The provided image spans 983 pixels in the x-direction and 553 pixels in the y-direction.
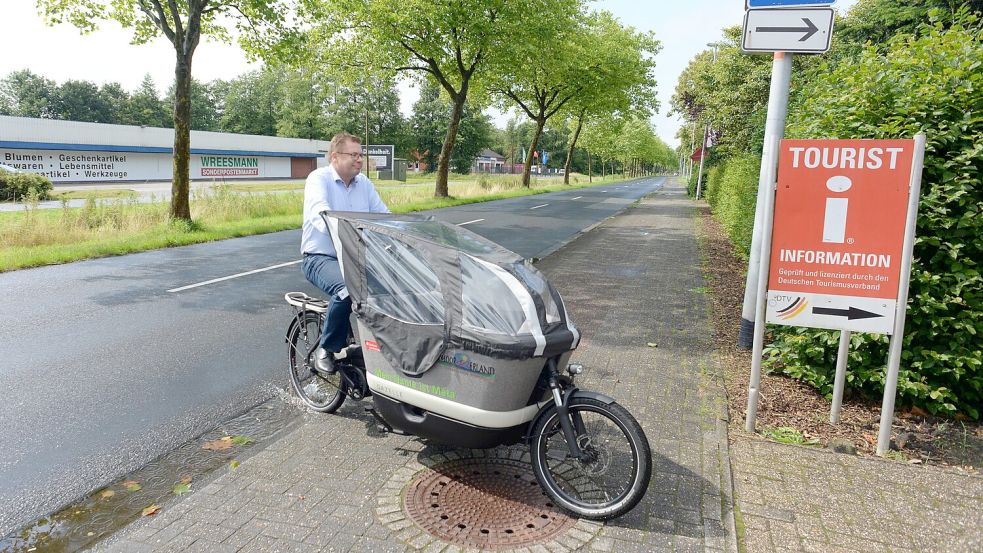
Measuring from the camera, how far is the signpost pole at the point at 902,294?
3.64 m

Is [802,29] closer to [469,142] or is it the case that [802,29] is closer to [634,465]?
[634,465]

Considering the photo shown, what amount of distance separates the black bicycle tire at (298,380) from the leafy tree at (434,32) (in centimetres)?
1948

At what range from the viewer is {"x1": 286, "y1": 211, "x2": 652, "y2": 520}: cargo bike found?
3.04m

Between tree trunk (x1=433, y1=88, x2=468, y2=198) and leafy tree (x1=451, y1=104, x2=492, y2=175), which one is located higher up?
leafy tree (x1=451, y1=104, x2=492, y2=175)

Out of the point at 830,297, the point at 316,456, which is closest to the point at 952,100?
the point at 830,297

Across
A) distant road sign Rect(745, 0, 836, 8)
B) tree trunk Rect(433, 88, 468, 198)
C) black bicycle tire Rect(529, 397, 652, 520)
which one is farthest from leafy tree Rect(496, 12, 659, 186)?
black bicycle tire Rect(529, 397, 652, 520)

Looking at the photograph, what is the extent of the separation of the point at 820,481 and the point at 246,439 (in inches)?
136

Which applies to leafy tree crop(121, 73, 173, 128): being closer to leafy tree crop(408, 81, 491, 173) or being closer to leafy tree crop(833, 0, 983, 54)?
leafy tree crop(408, 81, 491, 173)

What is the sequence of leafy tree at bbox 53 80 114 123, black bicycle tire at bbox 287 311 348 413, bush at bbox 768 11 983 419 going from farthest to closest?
leafy tree at bbox 53 80 114 123 < black bicycle tire at bbox 287 311 348 413 < bush at bbox 768 11 983 419

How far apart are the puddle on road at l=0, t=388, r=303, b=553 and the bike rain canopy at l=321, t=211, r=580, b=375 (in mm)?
1145

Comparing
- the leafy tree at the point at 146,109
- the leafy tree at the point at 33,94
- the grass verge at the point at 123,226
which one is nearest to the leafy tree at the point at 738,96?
the grass verge at the point at 123,226

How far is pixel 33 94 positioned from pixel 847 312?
101031mm

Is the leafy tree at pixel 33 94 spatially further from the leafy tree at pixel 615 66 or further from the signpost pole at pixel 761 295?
the signpost pole at pixel 761 295

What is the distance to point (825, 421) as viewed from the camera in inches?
Answer: 173
